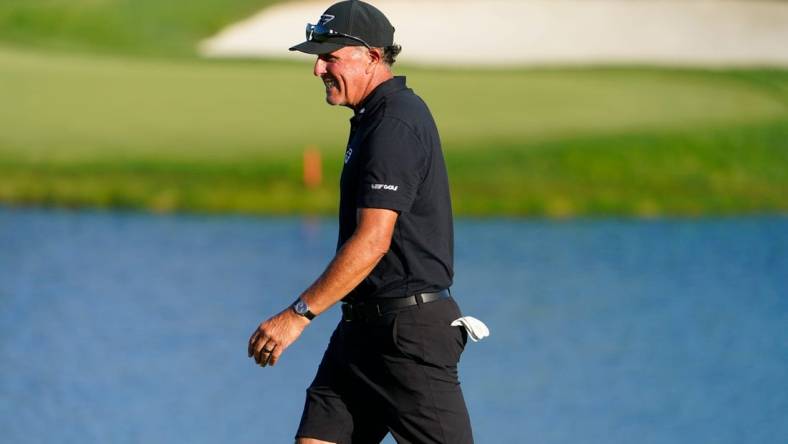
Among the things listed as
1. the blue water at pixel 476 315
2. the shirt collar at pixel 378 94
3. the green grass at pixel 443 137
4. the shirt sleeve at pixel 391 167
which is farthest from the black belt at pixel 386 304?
the green grass at pixel 443 137

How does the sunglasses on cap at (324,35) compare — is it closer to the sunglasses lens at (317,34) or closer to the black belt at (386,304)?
the sunglasses lens at (317,34)

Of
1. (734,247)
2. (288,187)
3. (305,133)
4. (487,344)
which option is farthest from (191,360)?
(305,133)

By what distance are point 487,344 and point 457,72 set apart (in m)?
17.7

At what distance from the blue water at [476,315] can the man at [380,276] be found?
11.3 ft

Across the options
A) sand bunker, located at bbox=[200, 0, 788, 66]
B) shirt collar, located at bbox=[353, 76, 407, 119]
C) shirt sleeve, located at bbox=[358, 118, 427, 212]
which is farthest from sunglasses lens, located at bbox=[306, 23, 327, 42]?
sand bunker, located at bbox=[200, 0, 788, 66]

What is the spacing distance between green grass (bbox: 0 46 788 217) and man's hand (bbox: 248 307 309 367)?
15.3 meters

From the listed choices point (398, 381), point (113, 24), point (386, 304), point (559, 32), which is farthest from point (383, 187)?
point (559, 32)

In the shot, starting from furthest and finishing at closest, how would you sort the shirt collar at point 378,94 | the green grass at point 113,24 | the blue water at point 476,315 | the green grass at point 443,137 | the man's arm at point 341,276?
the green grass at point 113,24
the green grass at point 443,137
the blue water at point 476,315
the shirt collar at point 378,94
the man's arm at point 341,276

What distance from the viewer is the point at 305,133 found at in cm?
2511

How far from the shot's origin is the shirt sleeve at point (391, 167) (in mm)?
6105

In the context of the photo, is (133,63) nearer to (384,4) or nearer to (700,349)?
(384,4)

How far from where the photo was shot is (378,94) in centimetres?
634

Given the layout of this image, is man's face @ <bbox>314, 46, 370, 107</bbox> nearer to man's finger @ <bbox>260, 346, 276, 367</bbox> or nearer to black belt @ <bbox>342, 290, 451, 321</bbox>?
black belt @ <bbox>342, 290, 451, 321</bbox>

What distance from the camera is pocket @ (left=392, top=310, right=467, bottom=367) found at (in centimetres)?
639
